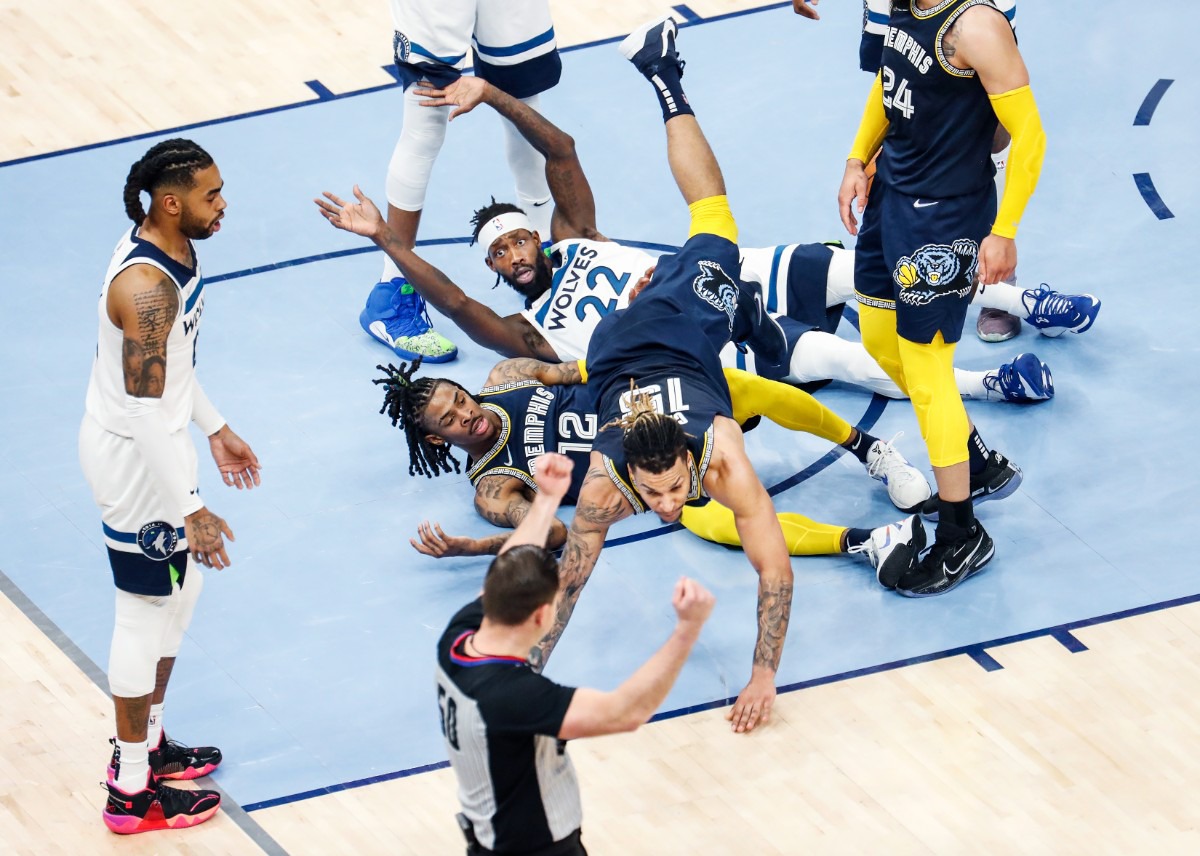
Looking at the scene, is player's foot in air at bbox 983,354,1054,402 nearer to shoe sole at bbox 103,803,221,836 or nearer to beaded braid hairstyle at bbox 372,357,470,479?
beaded braid hairstyle at bbox 372,357,470,479

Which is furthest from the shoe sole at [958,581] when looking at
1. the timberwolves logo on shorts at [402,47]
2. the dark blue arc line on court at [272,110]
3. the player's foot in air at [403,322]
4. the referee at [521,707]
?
the dark blue arc line on court at [272,110]

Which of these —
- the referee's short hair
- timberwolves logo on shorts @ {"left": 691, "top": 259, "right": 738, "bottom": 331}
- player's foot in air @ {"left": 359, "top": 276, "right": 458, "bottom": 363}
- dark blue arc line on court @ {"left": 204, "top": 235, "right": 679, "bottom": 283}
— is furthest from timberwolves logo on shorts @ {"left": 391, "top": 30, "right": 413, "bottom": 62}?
the referee's short hair

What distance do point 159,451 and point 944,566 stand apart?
2793 millimetres

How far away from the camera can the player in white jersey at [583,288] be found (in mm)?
7156

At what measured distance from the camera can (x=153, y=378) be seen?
5.08 metres

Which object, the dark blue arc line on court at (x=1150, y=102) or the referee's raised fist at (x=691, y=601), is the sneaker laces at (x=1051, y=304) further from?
the referee's raised fist at (x=691, y=601)

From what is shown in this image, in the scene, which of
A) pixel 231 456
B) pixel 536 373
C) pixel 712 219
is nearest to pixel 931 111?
pixel 712 219

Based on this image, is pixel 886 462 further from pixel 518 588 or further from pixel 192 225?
pixel 518 588

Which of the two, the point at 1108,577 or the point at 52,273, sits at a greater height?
the point at 1108,577

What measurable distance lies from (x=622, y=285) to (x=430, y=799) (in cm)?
251

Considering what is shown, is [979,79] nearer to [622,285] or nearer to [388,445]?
[622,285]

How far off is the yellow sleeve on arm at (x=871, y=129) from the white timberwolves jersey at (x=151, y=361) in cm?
248

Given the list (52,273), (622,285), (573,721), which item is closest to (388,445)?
(622,285)

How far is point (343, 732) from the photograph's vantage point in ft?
19.6
